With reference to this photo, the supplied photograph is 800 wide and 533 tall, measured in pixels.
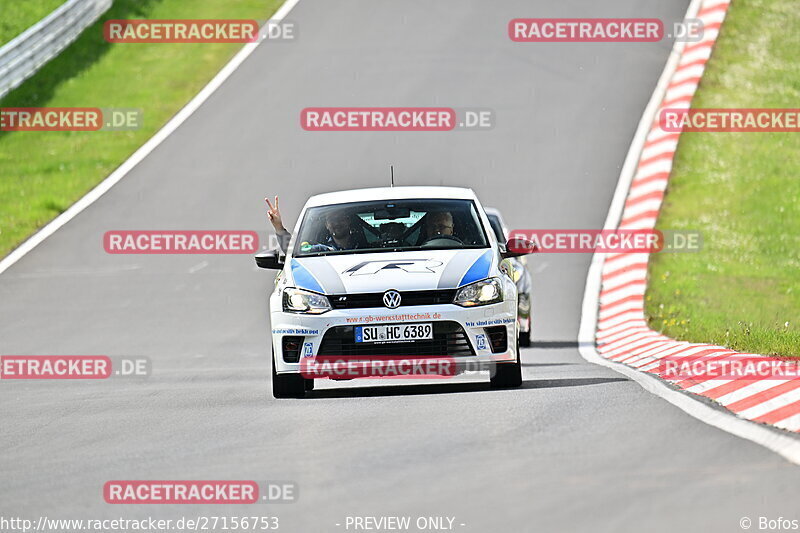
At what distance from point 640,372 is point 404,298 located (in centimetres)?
247

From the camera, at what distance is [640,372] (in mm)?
12172

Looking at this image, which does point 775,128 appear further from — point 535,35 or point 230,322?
point 230,322

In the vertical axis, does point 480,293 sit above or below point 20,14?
below

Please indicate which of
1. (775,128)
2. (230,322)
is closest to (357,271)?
(230,322)

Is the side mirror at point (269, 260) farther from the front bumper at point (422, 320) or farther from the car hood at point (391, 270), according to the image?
the front bumper at point (422, 320)

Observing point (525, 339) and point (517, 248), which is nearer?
point (517, 248)

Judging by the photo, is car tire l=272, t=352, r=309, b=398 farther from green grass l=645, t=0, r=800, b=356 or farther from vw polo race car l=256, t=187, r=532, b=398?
green grass l=645, t=0, r=800, b=356

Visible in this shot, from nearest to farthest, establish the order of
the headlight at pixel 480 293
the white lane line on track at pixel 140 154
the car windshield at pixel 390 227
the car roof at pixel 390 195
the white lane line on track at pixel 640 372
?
1. the white lane line on track at pixel 640 372
2. the headlight at pixel 480 293
3. the car windshield at pixel 390 227
4. the car roof at pixel 390 195
5. the white lane line on track at pixel 140 154

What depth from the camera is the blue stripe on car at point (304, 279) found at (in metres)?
11.0

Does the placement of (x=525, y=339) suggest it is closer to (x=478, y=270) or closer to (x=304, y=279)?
(x=478, y=270)

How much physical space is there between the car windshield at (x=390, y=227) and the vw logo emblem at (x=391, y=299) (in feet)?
2.82

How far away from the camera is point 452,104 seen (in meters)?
27.6

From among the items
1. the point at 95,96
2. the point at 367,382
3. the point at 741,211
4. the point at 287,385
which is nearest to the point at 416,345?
the point at 287,385

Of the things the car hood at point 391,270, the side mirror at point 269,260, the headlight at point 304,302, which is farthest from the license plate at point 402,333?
the side mirror at point 269,260
